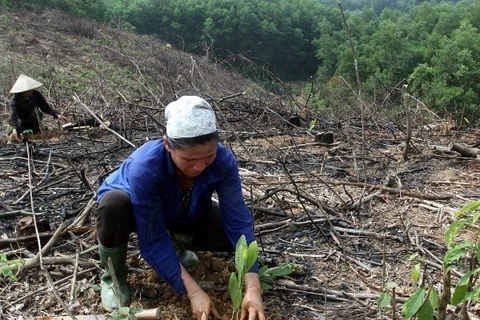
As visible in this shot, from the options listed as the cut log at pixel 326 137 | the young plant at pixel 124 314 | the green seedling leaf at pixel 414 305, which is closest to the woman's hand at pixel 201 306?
the young plant at pixel 124 314

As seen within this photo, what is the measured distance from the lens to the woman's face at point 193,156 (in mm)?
1657

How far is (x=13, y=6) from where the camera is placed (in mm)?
25047

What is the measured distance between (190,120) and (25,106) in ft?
15.7

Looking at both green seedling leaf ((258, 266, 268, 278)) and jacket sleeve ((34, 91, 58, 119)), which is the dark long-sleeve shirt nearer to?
jacket sleeve ((34, 91, 58, 119))

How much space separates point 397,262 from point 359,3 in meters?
100

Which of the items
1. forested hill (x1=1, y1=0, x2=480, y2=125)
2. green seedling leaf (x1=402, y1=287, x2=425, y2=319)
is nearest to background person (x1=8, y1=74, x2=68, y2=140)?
green seedling leaf (x1=402, y1=287, x2=425, y2=319)

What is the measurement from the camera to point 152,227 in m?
1.84

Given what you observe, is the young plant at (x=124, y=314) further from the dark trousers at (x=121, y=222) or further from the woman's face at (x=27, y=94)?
the woman's face at (x=27, y=94)

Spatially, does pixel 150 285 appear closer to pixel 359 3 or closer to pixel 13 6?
pixel 13 6

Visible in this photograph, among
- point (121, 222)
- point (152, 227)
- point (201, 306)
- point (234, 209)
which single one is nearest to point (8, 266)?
point (121, 222)

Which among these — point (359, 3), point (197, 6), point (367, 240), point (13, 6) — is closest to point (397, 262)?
point (367, 240)

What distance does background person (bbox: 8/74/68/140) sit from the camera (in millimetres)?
5555

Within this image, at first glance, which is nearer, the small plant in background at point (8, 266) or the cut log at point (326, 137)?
the small plant in background at point (8, 266)

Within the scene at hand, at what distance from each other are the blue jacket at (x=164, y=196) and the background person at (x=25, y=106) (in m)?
4.00
